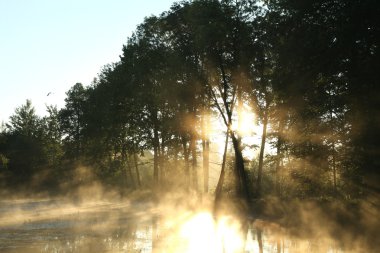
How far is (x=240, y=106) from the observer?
37.9 meters

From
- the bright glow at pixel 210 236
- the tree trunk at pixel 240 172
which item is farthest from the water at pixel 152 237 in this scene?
the tree trunk at pixel 240 172

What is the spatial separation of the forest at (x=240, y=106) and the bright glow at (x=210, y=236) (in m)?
6.46

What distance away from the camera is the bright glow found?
14.1 meters

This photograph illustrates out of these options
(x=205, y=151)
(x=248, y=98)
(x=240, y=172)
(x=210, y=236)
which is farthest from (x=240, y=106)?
(x=210, y=236)

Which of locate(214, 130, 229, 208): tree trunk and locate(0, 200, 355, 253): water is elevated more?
locate(214, 130, 229, 208): tree trunk

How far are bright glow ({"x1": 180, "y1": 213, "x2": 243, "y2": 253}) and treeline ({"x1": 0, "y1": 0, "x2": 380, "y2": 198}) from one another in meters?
6.49

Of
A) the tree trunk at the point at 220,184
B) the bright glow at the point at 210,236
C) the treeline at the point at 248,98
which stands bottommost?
the bright glow at the point at 210,236

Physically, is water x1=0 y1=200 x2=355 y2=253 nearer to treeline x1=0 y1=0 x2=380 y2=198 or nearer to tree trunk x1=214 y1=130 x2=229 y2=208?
treeline x1=0 y1=0 x2=380 y2=198

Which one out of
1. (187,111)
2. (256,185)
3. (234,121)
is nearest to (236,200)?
(256,185)

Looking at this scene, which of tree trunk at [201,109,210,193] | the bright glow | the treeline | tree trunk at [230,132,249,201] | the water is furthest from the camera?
tree trunk at [201,109,210,193]

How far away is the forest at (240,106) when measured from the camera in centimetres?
2048

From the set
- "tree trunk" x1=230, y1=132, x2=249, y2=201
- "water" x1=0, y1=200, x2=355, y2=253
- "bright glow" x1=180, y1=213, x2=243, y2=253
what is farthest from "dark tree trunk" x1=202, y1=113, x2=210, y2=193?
"water" x1=0, y1=200, x2=355, y2=253

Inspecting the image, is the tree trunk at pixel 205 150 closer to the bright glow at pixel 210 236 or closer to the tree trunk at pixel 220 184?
the tree trunk at pixel 220 184

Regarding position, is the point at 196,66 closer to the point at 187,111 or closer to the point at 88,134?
the point at 187,111
